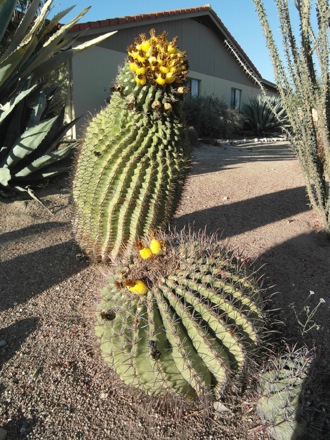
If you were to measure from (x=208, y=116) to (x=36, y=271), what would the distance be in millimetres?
12276

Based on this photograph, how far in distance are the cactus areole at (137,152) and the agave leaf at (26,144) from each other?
4.86 feet

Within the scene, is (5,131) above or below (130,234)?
above

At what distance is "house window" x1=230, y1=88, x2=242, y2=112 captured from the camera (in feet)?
66.4

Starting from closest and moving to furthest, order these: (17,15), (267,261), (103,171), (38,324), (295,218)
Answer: (38,324) → (103,171) → (267,261) → (295,218) → (17,15)

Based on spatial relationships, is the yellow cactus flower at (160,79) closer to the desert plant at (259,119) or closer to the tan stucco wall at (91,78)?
the tan stucco wall at (91,78)

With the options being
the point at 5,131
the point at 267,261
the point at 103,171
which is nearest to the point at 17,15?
the point at 5,131

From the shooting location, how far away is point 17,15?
7.52 meters

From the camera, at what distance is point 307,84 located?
3.62 m

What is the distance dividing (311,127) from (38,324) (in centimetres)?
299

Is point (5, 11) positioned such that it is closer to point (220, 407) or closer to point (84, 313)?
point (84, 313)

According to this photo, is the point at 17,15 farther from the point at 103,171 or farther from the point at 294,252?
the point at 294,252

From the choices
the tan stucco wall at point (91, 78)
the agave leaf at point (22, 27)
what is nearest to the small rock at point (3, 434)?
the agave leaf at point (22, 27)

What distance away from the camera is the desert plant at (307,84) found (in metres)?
3.50

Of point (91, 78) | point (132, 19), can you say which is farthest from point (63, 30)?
point (132, 19)
